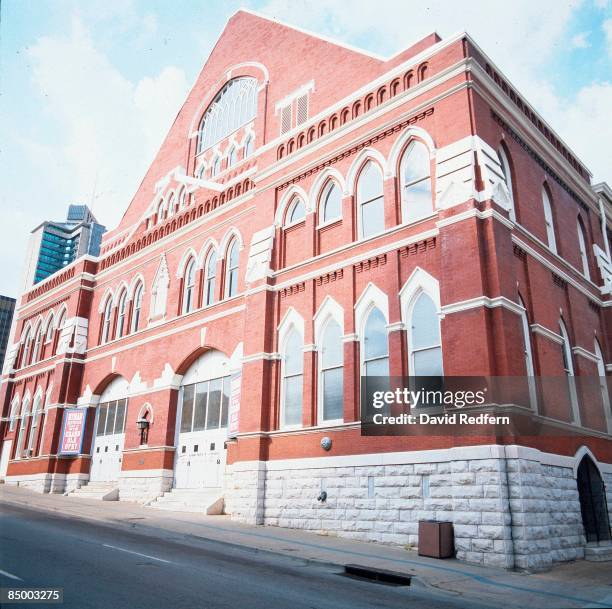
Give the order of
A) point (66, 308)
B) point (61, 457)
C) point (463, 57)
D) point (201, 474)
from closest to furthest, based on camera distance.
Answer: point (463, 57), point (201, 474), point (61, 457), point (66, 308)

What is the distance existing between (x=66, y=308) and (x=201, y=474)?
50.8ft

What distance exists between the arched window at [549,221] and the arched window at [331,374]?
7327 mm

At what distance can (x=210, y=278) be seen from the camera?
23.4 metres

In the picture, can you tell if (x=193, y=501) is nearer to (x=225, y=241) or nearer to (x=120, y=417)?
(x=120, y=417)

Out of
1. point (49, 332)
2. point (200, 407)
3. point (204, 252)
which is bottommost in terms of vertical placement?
point (200, 407)

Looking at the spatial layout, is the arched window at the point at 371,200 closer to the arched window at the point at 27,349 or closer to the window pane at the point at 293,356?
the window pane at the point at 293,356

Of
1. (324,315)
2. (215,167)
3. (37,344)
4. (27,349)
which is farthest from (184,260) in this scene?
(27,349)

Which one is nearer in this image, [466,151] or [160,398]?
[466,151]

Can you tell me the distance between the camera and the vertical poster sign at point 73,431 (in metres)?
27.1

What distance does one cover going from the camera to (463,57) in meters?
15.3

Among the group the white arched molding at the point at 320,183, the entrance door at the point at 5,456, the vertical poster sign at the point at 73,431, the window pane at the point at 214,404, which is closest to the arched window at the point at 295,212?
the white arched molding at the point at 320,183

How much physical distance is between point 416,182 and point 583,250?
8286 mm

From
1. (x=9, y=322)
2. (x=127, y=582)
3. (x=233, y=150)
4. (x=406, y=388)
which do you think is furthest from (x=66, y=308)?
(x=9, y=322)

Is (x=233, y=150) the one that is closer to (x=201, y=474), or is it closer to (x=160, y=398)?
(x=160, y=398)
